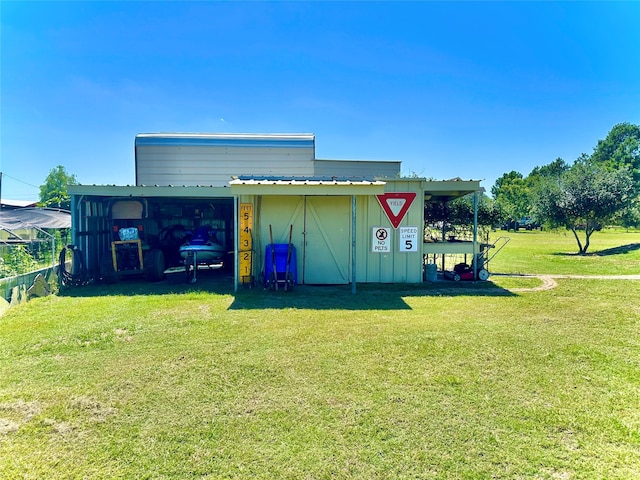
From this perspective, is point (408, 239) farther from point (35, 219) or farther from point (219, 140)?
point (35, 219)

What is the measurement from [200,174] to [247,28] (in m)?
4.49

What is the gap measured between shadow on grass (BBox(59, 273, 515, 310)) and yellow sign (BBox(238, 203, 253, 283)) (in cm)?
43

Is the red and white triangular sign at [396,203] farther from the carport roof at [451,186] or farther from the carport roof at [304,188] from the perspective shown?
the carport roof at [304,188]

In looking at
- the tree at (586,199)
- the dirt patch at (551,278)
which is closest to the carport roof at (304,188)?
the dirt patch at (551,278)

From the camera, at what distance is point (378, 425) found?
2.71 m

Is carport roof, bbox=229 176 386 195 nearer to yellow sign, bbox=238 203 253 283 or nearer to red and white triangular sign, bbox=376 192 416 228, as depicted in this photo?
yellow sign, bbox=238 203 253 283

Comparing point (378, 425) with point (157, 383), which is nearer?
point (378, 425)

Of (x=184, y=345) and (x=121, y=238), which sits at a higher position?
(x=121, y=238)

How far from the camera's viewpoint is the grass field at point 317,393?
2316mm

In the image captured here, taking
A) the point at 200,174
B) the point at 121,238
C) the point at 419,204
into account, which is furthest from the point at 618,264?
the point at 121,238

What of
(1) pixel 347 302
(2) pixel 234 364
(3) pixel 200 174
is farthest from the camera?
(3) pixel 200 174

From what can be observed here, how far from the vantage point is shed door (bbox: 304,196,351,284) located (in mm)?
8648

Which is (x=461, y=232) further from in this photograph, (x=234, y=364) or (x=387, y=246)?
(x=234, y=364)

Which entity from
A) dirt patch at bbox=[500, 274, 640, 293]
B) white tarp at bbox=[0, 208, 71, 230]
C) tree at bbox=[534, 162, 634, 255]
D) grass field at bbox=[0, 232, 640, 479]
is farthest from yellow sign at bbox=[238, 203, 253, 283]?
tree at bbox=[534, 162, 634, 255]
